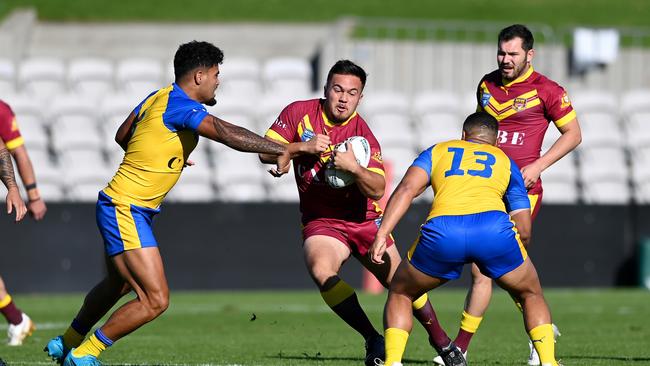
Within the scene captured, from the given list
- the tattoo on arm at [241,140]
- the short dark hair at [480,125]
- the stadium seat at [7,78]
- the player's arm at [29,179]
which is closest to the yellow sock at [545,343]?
the short dark hair at [480,125]

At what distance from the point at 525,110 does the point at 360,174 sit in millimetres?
1980

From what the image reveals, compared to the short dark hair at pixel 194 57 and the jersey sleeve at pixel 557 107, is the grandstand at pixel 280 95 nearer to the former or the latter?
the jersey sleeve at pixel 557 107

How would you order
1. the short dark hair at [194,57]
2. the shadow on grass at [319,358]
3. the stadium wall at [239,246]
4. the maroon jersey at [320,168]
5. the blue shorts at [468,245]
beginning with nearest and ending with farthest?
the blue shorts at [468,245], the short dark hair at [194,57], the maroon jersey at [320,168], the shadow on grass at [319,358], the stadium wall at [239,246]

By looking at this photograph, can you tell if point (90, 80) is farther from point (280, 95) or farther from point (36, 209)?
point (36, 209)

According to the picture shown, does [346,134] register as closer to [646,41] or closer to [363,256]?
[363,256]

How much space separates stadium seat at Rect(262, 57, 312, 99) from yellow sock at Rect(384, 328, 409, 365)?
13141 mm

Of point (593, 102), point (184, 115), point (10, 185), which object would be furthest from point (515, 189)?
point (593, 102)

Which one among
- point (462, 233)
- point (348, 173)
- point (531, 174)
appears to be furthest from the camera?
point (531, 174)

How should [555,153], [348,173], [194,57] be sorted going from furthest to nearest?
[555,153]
[348,173]
[194,57]

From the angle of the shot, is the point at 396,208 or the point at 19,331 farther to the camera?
the point at 19,331

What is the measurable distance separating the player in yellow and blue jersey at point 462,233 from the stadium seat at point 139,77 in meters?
13.2

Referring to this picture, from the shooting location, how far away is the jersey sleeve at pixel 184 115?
291 inches

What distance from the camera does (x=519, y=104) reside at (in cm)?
926

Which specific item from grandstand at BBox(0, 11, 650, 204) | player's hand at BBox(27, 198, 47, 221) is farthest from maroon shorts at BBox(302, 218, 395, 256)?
grandstand at BBox(0, 11, 650, 204)
